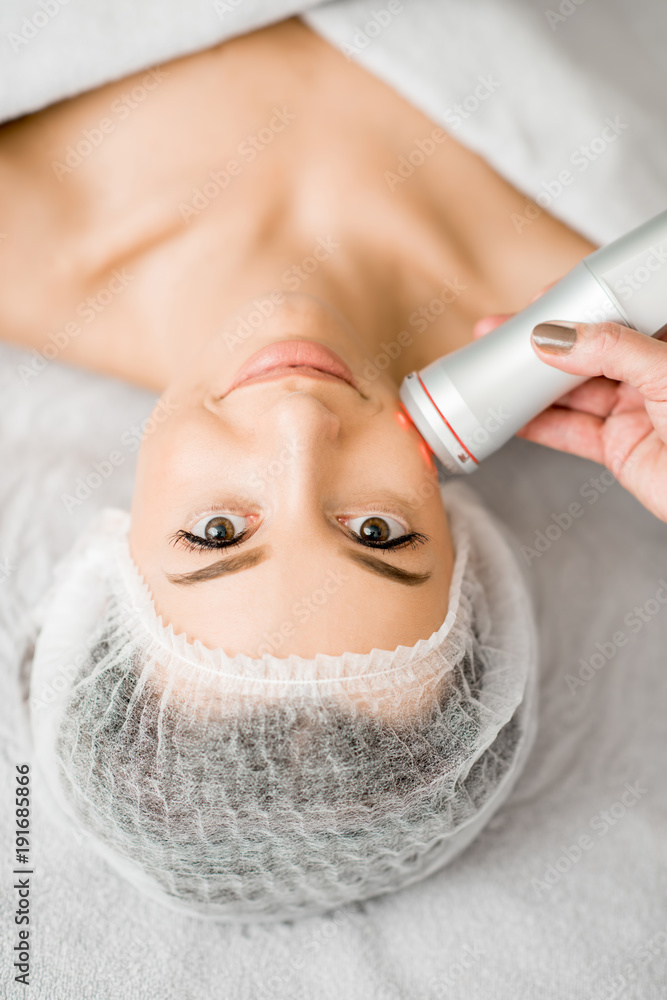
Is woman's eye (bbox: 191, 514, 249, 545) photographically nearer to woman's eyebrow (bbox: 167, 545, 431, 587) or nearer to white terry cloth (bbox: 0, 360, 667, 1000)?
woman's eyebrow (bbox: 167, 545, 431, 587)

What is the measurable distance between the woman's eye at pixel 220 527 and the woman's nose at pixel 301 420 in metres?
0.12

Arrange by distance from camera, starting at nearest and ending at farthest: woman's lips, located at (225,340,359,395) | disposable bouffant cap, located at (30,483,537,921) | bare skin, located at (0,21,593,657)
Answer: disposable bouffant cap, located at (30,483,537,921)
woman's lips, located at (225,340,359,395)
bare skin, located at (0,21,593,657)

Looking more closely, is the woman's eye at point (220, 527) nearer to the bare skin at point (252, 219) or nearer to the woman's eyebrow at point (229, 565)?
the woman's eyebrow at point (229, 565)

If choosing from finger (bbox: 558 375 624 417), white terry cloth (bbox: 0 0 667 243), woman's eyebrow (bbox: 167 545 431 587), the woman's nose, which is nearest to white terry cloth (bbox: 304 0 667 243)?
white terry cloth (bbox: 0 0 667 243)

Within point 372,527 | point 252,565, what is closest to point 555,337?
point 372,527

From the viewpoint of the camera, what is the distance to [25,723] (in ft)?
3.72

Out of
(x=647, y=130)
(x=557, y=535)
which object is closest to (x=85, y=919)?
Answer: (x=557, y=535)

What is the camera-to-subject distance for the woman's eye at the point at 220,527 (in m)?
0.88

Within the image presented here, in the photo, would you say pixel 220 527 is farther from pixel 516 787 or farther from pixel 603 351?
pixel 516 787

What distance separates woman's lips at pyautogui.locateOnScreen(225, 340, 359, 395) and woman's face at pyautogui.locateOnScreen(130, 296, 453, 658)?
0.05ft

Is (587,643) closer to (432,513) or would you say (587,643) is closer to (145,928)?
(432,513)

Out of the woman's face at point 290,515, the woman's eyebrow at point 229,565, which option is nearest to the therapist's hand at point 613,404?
the woman's face at point 290,515

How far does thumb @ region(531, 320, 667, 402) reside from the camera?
82cm

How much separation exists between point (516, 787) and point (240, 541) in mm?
721
